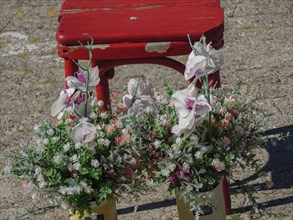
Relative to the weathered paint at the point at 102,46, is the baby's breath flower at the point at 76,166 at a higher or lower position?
lower

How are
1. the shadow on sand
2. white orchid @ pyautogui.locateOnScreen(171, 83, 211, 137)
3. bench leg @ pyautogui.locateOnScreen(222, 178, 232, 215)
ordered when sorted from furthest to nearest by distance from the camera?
the shadow on sand
bench leg @ pyautogui.locateOnScreen(222, 178, 232, 215)
white orchid @ pyautogui.locateOnScreen(171, 83, 211, 137)

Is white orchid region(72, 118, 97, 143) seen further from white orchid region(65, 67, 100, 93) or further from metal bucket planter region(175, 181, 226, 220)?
metal bucket planter region(175, 181, 226, 220)

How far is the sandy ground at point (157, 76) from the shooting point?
4.00 m

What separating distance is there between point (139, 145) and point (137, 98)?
0.28 metres

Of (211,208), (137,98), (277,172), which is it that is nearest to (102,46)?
(137,98)

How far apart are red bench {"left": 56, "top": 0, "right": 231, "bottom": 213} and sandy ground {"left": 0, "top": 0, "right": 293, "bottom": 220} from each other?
2.45 feet

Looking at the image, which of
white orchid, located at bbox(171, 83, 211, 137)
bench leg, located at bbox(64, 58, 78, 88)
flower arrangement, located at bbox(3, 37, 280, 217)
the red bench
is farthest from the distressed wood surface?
white orchid, located at bbox(171, 83, 211, 137)

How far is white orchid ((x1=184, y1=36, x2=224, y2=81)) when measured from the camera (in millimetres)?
2943

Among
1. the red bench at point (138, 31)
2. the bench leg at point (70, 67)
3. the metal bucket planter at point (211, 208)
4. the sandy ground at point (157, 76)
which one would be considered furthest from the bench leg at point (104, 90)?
the metal bucket planter at point (211, 208)

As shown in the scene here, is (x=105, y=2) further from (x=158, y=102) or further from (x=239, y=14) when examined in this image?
(x=239, y=14)

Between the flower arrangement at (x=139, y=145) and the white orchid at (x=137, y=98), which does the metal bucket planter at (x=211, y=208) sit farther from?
the white orchid at (x=137, y=98)

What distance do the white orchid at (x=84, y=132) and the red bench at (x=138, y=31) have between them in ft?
1.84

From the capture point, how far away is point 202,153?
116 inches

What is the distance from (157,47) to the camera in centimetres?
341
